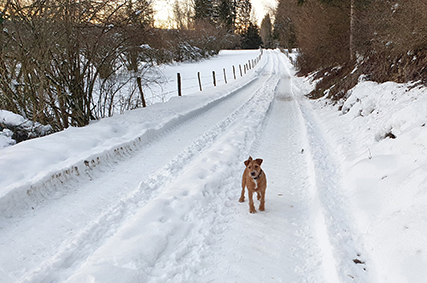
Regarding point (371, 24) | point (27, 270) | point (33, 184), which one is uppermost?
point (371, 24)

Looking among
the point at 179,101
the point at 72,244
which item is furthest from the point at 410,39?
the point at 72,244

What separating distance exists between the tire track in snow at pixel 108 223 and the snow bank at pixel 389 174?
3168 millimetres

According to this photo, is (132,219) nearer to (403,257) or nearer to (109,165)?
(109,165)

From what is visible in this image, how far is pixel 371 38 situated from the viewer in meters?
12.2

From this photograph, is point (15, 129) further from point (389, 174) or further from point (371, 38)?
point (371, 38)

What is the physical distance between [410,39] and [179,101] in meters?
8.75

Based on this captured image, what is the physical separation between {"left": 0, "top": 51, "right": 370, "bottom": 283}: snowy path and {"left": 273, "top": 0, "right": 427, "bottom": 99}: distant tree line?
180 inches

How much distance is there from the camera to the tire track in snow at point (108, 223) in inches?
124

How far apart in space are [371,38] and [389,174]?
9.95 m

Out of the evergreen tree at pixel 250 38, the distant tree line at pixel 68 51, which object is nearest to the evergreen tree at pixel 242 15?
Result: the evergreen tree at pixel 250 38

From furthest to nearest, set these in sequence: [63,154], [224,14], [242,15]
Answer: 1. [242,15]
2. [224,14]
3. [63,154]

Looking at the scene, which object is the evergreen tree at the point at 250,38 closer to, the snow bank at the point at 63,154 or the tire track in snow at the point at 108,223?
the snow bank at the point at 63,154

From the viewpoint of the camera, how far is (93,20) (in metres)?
8.45

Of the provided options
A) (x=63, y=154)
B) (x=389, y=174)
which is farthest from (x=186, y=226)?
(x=63, y=154)
